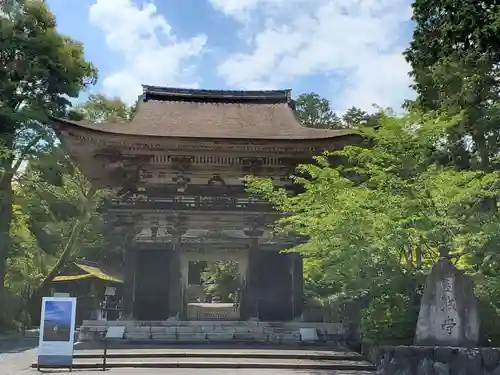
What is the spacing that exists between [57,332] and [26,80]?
14711 mm

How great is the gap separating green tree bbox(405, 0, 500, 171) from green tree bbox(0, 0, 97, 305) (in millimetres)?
14767

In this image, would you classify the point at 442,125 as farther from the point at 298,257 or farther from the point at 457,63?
the point at 298,257

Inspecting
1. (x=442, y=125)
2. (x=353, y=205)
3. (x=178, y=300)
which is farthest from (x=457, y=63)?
(x=178, y=300)

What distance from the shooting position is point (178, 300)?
16.5 metres

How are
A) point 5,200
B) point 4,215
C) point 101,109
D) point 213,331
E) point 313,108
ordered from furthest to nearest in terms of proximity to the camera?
point 313,108 < point 101,109 < point 4,215 < point 5,200 < point 213,331

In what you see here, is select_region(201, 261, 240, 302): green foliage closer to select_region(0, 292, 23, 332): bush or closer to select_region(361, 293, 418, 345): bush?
select_region(0, 292, 23, 332): bush

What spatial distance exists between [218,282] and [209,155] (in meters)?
19.3

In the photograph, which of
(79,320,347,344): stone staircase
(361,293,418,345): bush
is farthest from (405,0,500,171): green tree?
(79,320,347,344): stone staircase

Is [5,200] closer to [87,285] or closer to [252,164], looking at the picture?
[252,164]

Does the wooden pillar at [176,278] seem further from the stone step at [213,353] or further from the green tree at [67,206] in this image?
the green tree at [67,206]

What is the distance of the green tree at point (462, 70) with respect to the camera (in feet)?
35.2

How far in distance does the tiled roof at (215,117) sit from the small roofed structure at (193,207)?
0.59 feet

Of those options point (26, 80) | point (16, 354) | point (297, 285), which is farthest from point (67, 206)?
point (297, 285)

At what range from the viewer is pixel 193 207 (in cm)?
1675
